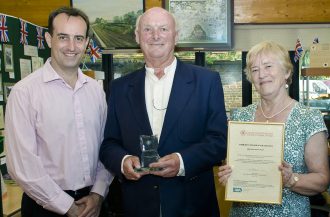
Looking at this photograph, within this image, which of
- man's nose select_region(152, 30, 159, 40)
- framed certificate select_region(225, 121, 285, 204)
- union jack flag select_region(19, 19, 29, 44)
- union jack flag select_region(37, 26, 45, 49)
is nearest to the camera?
framed certificate select_region(225, 121, 285, 204)

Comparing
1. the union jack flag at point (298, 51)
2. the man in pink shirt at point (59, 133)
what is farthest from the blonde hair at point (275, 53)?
the union jack flag at point (298, 51)

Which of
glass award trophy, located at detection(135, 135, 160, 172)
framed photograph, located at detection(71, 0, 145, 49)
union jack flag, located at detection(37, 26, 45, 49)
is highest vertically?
framed photograph, located at detection(71, 0, 145, 49)

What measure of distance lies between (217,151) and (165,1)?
3.70m

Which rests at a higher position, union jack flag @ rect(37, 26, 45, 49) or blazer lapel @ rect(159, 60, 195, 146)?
union jack flag @ rect(37, 26, 45, 49)

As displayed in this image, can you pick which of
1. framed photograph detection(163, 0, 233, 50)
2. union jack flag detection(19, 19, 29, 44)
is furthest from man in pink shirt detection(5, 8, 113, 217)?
framed photograph detection(163, 0, 233, 50)

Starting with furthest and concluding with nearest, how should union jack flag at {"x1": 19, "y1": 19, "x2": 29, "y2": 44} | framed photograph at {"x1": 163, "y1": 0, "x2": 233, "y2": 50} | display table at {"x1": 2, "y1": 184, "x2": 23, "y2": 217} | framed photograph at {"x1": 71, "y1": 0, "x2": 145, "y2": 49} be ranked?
framed photograph at {"x1": 71, "y1": 0, "x2": 145, "y2": 49}
framed photograph at {"x1": 163, "y1": 0, "x2": 233, "y2": 50}
union jack flag at {"x1": 19, "y1": 19, "x2": 29, "y2": 44}
display table at {"x1": 2, "y1": 184, "x2": 23, "y2": 217}

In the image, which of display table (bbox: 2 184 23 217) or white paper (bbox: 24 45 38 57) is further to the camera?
white paper (bbox: 24 45 38 57)

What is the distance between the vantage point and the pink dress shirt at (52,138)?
178 centimetres

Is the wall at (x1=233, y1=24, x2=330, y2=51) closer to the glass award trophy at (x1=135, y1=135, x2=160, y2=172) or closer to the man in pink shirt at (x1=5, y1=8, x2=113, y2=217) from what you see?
the man in pink shirt at (x1=5, y1=8, x2=113, y2=217)

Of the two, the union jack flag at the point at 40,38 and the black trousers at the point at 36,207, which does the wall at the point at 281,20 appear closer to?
the union jack flag at the point at 40,38

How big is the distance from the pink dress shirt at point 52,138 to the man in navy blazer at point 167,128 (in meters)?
0.12

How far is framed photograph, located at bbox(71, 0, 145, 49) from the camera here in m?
5.22

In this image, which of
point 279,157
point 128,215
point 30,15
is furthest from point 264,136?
point 30,15

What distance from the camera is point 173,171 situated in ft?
5.37
